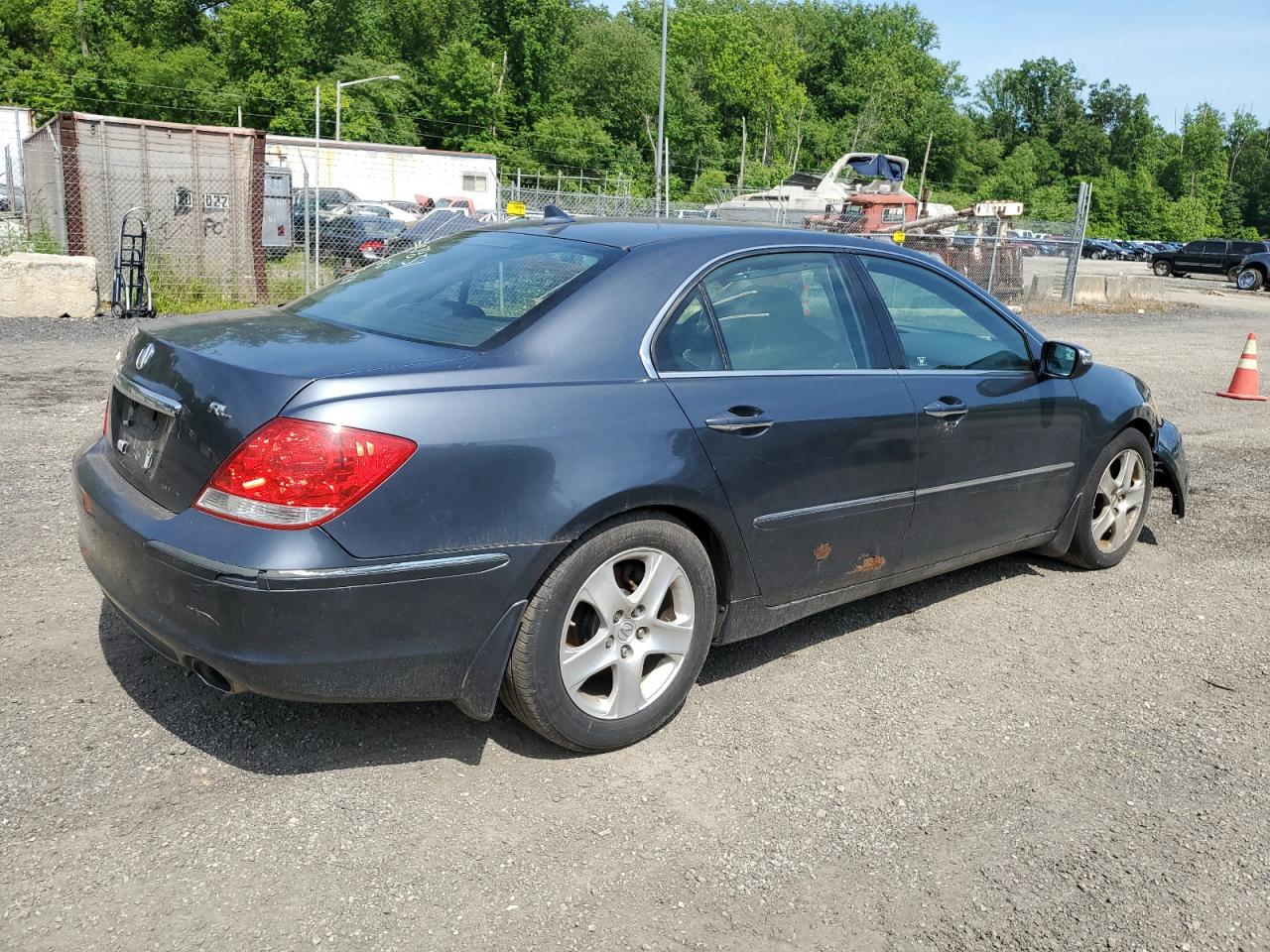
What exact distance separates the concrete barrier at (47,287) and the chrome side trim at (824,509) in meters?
12.0

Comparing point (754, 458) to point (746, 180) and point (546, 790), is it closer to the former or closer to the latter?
point (546, 790)

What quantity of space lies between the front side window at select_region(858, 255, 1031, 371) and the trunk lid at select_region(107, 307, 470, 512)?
1.92 m

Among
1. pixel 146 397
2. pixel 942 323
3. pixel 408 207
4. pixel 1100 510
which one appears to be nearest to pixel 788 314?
pixel 942 323

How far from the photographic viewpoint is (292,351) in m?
3.18

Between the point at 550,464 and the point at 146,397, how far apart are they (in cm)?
121

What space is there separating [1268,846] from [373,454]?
2653 mm

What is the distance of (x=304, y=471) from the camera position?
2.82 meters

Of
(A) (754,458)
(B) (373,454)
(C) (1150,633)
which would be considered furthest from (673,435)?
(C) (1150,633)

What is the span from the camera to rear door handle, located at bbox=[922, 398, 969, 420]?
419 centimetres

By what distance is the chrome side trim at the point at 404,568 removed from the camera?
277cm

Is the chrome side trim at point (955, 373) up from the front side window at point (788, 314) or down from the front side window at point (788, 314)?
down

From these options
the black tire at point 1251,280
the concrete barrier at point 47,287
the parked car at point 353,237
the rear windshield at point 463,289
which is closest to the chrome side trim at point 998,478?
the rear windshield at point 463,289

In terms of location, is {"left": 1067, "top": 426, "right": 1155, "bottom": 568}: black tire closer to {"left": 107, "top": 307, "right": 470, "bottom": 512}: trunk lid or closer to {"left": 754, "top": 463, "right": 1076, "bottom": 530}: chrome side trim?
{"left": 754, "top": 463, "right": 1076, "bottom": 530}: chrome side trim

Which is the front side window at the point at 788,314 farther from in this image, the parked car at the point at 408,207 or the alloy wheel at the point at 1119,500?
the parked car at the point at 408,207
